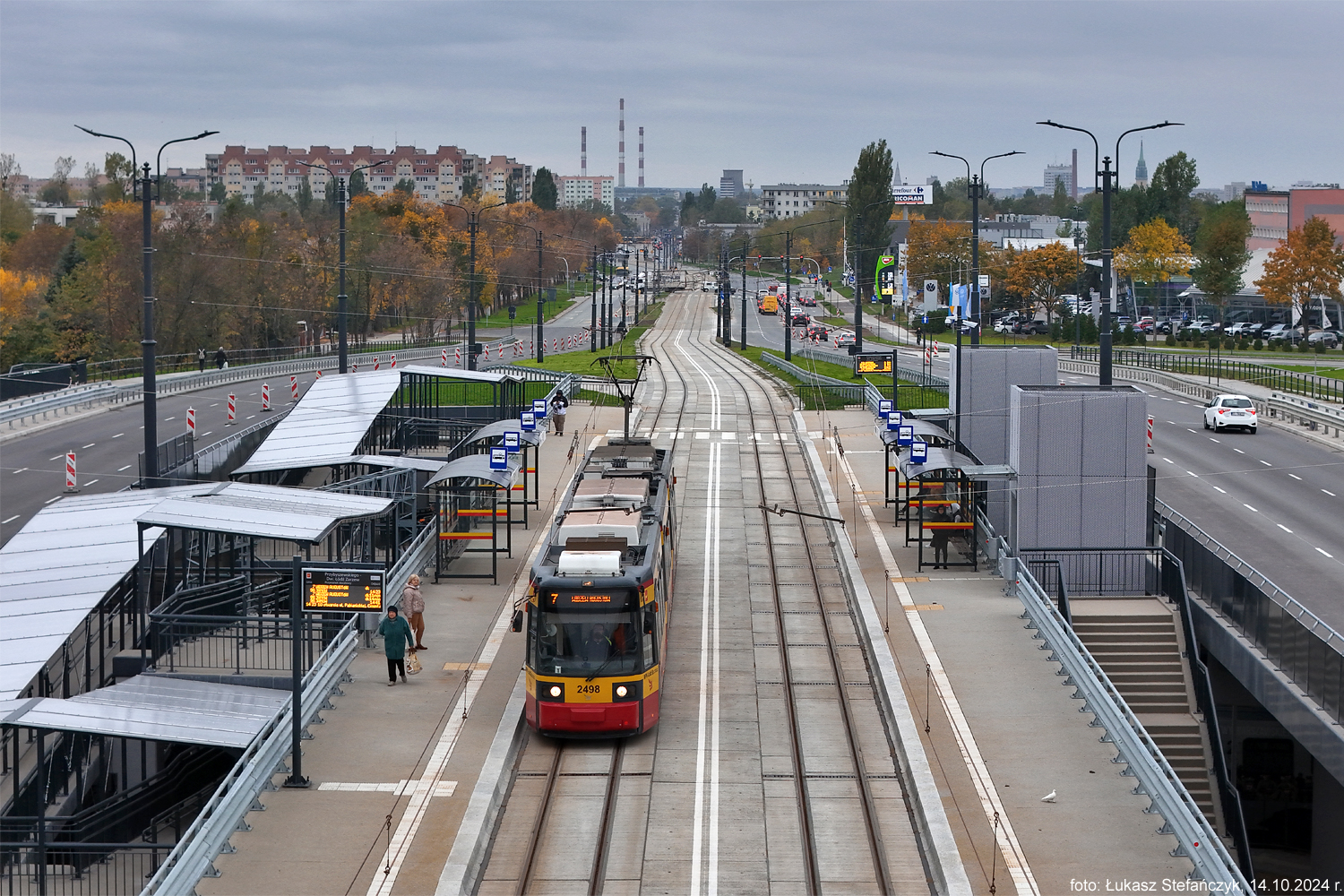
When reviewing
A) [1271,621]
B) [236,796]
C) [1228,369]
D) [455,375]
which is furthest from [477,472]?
[1228,369]

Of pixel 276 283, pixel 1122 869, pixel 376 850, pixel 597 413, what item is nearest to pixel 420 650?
pixel 376 850

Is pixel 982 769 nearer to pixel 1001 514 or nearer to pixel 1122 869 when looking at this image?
pixel 1122 869

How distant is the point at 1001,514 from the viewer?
33.5 meters

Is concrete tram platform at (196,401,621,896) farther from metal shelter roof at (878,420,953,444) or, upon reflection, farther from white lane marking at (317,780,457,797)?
metal shelter roof at (878,420,953,444)

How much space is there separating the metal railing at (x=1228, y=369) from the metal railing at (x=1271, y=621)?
40892 millimetres

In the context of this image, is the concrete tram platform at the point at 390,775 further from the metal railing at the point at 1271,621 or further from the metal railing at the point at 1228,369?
the metal railing at the point at 1228,369

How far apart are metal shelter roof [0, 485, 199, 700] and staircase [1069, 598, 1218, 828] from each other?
1633cm

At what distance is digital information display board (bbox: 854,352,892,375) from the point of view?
197ft

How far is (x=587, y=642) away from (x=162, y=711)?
5567mm

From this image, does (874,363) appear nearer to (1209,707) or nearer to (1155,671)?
(1155,671)

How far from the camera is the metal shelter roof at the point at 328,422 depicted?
33219 millimetres

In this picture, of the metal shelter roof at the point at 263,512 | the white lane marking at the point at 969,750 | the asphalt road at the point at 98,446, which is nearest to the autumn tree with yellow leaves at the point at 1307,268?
the asphalt road at the point at 98,446

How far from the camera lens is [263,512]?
22.5 metres

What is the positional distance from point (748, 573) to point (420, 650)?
9.33 m
